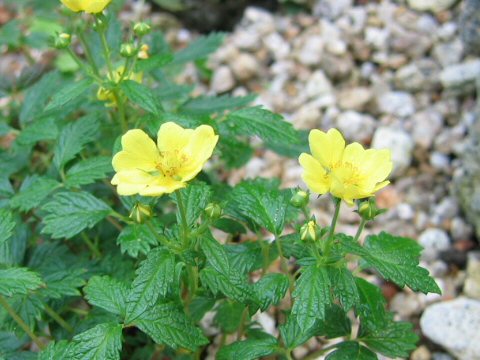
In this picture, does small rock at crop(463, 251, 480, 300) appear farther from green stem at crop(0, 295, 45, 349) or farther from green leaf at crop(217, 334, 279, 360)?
green stem at crop(0, 295, 45, 349)

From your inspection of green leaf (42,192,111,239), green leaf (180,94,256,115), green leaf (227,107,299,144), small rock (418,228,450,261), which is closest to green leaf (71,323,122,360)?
green leaf (42,192,111,239)

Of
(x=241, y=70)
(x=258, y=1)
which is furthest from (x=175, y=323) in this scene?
(x=258, y=1)

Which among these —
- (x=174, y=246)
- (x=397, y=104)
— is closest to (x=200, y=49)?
(x=397, y=104)

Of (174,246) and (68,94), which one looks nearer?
(174,246)

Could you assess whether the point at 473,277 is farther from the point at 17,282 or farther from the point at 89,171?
the point at 17,282

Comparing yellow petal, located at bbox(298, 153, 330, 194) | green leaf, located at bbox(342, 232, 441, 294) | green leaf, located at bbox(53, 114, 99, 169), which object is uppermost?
yellow petal, located at bbox(298, 153, 330, 194)

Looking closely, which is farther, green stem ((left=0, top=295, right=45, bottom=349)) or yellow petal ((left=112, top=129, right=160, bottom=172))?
green stem ((left=0, top=295, right=45, bottom=349))

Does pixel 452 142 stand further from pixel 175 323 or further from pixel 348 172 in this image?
pixel 175 323
